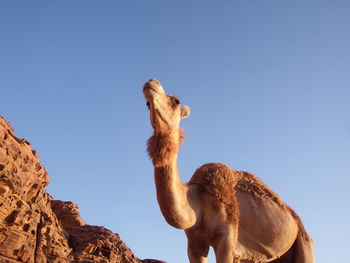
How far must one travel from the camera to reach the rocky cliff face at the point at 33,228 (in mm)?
20297

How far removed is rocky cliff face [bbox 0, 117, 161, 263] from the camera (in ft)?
66.6

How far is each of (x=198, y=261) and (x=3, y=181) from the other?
55.9 feet

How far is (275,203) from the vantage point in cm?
612

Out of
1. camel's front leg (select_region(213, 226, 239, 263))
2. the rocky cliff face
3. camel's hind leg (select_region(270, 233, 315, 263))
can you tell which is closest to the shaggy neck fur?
camel's front leg (select_region(213, 226, 239, 263))

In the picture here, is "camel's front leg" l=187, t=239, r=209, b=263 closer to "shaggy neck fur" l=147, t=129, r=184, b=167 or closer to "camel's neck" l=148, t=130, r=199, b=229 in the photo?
"camel's neck" l=148, t=130, r=199, b=229

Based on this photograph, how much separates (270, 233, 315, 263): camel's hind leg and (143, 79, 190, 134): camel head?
306 centimetres

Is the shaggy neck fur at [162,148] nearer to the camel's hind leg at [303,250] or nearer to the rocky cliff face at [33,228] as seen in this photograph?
the camel's hind leg at [303,250]

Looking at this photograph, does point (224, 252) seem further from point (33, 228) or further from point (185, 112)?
point (33, 228)

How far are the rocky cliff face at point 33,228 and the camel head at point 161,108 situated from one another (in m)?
17.0

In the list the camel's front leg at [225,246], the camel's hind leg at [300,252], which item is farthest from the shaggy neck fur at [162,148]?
the camel's hind leg at [300,252]

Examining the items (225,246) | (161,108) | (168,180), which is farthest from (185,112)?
(225,246)

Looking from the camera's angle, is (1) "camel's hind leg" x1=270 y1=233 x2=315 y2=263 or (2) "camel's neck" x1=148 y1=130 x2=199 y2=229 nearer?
(2) "camel's neck" x1=148 y1=130 x2=199 y2=229

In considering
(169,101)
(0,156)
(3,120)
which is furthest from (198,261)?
(3,120)

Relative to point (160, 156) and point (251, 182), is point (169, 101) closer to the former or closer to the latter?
point (160, 156)
